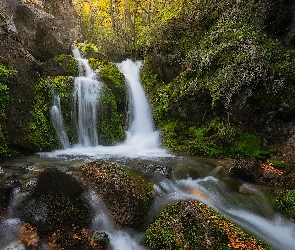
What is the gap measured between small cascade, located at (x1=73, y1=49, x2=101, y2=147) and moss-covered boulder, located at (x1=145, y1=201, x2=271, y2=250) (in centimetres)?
573

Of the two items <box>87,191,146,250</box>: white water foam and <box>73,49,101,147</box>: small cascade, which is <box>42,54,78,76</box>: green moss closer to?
<box>73,49,101,147</box>: small cascade

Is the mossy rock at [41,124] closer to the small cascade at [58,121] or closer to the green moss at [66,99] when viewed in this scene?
the small cascade at [58,121]

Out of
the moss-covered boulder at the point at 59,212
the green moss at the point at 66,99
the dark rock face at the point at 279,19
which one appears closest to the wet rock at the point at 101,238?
the moss-covered boulder at the point at 59,212

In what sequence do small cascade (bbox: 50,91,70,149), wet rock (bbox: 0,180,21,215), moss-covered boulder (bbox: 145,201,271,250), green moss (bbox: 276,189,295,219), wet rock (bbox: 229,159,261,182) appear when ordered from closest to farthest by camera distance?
moss-covered boulder (bbox: 145,201,271,250) → wet rock (bbox: 0,180,21,215) → green moss (bbox: 276,189,295,219) → wet rock (bbox: 229,159,261,182) → small cascade (bbox: 50,91,70,149)

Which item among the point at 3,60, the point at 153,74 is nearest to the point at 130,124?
the point at 153,74

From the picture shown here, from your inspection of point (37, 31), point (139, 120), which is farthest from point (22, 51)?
point (139, 120)

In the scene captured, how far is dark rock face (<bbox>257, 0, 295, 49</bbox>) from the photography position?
10.3m

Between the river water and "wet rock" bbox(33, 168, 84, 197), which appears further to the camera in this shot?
"wet rock" bbox(33, 168, 84, 197)

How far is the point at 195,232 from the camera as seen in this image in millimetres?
5168

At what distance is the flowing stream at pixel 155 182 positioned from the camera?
5457 millimetres

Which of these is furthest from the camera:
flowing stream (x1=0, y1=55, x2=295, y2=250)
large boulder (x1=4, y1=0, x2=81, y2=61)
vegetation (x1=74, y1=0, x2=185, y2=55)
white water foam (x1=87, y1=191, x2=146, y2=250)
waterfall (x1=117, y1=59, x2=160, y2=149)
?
vegetation (x1=74, y1=0, x2=185, y2=55)

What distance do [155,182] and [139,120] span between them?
6.14 metres

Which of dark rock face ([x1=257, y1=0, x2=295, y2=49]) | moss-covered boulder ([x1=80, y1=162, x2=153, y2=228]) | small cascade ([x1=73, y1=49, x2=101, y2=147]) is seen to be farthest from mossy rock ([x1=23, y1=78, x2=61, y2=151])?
dark rock face ([x1=257, y1=0, x2=295, y2=49])

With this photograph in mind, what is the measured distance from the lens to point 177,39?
1338cm
